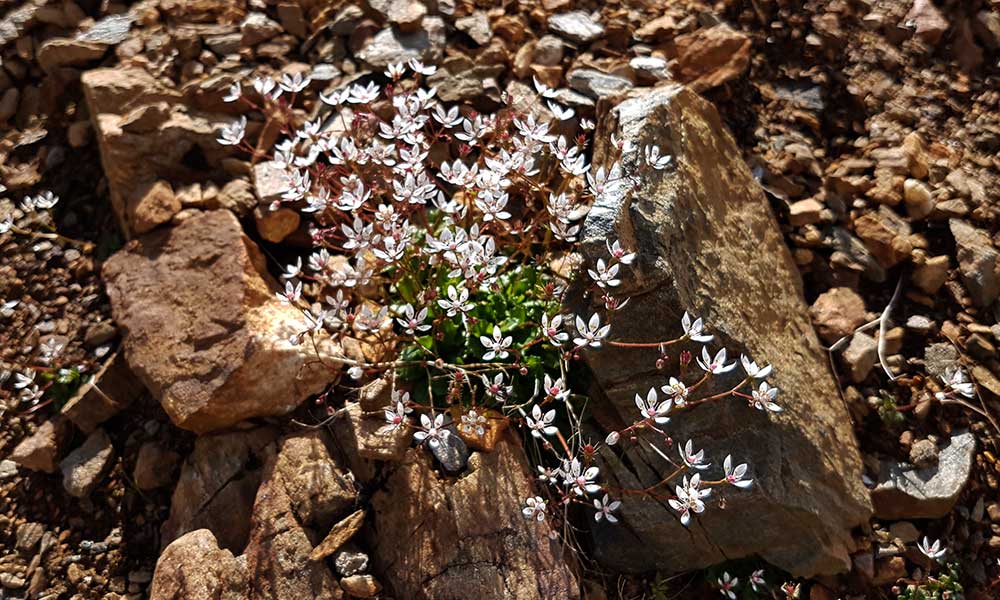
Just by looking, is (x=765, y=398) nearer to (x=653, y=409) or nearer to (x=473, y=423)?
(x=653, y=409)

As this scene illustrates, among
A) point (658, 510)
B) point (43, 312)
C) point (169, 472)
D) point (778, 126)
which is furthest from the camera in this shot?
point (778, 126)

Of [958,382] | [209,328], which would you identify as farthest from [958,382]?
[209,328]

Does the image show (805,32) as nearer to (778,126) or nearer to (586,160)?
(778,126)

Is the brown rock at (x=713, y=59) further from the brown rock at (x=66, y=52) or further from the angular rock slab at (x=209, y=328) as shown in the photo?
the brown rock at (x=66, y=52)

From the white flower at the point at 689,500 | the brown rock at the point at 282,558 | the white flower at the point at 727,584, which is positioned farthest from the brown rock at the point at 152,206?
the white flower at the point at 727,584

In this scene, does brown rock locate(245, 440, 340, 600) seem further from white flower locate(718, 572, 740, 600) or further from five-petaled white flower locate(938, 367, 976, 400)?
five-petaled white flower locate(938, 367, 976, 400)

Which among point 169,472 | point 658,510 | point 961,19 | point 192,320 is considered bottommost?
point 169,472

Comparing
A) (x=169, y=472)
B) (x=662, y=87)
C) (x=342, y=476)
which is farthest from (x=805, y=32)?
(x=169, y=472)
